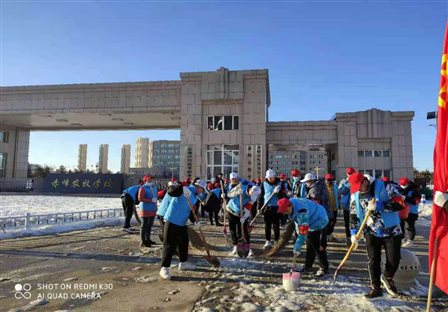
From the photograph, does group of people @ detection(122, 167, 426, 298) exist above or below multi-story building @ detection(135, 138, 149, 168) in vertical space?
below

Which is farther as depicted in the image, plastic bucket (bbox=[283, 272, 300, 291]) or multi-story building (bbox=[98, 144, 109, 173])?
multi-story building (bbox=[98, 144, 109, 173])

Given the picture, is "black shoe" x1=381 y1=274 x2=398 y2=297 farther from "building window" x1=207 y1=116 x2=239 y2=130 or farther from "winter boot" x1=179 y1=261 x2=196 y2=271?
"building window" x1=207 y1=116 x2=239 y2=130

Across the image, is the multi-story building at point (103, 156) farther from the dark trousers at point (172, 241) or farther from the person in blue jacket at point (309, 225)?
the person in blue jacket at point (309, 225)

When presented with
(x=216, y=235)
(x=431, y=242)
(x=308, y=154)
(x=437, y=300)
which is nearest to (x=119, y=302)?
(x=431, y=242)

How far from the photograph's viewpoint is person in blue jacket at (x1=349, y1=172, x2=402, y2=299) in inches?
171

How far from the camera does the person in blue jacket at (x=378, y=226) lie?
14.2 ft

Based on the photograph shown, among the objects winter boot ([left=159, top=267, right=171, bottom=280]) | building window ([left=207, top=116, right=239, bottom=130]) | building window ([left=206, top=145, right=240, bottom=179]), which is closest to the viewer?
winter boot ([left=159, top=267, right=171, bottom=280])

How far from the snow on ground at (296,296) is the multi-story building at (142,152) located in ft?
391

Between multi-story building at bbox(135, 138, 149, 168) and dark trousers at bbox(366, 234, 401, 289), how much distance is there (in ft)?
394

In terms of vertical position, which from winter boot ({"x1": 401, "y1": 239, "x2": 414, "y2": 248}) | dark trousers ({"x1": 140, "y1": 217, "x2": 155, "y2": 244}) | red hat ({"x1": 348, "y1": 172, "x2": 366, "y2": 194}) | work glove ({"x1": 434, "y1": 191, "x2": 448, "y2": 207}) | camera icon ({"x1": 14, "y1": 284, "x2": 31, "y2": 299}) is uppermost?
red hat ({"x1": 348, "y1": 172, "x2": 366, "y2": 194})

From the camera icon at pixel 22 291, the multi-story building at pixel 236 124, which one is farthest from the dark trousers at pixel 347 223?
the multi-story building at pixel 236 124

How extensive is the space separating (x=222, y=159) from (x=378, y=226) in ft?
66.2

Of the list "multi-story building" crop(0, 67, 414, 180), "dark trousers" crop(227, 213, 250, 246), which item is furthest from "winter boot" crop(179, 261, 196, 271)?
"multi-story building" crop(0, 67, 414, 180)

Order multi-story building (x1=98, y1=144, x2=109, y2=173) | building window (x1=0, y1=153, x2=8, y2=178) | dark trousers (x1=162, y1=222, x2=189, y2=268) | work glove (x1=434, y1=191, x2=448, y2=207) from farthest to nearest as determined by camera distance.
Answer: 1. multi-story building (x1=98, y1=144, x2=109, y2=173)
2. building window (x1=0, y1=153, x2=8, y2=178)
3. dark trousers (x1=162, y1=222, x2=189, y2=268)
4. work glove (x1=434, y1=191, x2=448, y2=207)
